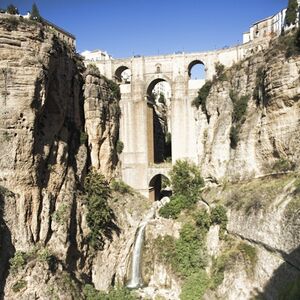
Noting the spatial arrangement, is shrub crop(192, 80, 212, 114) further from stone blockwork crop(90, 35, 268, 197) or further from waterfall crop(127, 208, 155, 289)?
waterfall crop(127, 208, 155, 289)

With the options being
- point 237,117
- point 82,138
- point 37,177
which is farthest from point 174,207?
point 37,177

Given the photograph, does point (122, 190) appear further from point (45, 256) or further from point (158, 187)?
point (45, 256)

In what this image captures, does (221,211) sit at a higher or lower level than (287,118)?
lower

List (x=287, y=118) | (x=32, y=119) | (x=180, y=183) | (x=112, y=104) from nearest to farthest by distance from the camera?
(x=32, y=119)
(x=287, y=118)
(x=180, y=183)
(x=112, y=104)

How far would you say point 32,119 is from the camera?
26.6 m

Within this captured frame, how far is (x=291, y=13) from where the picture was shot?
33.4 metres

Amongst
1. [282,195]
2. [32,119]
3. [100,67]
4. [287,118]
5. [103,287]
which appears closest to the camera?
[282,195]

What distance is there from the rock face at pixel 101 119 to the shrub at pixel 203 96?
790 centimetres

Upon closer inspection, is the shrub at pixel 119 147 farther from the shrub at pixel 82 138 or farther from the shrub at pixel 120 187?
the shrub at pixel 82 138

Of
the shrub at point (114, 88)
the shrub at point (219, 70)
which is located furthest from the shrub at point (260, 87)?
the shrub at point (114, 88)

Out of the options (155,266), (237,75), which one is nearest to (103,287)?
(155,266)

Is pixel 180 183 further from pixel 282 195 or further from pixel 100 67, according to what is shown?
pixel 100 67

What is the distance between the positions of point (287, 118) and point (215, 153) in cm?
868

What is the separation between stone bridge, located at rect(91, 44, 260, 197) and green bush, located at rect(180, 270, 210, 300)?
45.1ft
